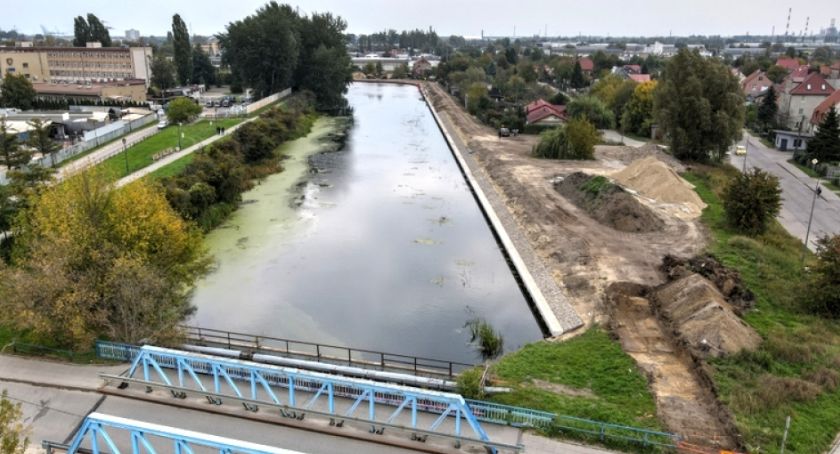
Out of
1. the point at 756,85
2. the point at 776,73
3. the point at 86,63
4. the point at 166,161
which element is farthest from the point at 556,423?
the point at 776,73

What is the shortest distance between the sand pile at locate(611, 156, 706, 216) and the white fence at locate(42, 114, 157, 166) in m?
32.4

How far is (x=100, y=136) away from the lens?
40.8 meters

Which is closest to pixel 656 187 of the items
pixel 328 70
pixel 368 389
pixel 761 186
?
pixel 761 186

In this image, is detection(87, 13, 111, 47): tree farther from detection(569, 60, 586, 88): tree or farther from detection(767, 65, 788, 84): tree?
detection(767, 65, 788, 84): tree

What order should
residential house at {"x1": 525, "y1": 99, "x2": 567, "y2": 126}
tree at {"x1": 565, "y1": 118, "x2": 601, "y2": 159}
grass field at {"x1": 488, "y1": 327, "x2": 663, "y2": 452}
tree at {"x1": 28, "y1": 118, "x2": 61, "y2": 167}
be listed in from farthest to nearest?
residential house at {"x1": 525, "y1": 99, "x2": 567, "y2": 126} < tree at {"x1": 565, "y1": 118, "x2": 601, "y2": 159} < tree at {"x1": 28, "y1": 118, "x2": 61, "y2": 167} < grass field at {"x1": 488, "y1": 327, "x2": 663, "y2": 452}

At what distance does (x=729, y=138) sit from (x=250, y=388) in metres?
35.5

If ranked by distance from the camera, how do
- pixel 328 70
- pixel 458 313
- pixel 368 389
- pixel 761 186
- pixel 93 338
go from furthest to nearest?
pixel 328 70
pixel 761 186
pixel 458 313
pixel 93 338
pixel 368 389

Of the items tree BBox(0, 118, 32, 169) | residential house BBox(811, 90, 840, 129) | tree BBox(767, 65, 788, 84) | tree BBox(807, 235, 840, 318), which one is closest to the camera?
tree BBox(807, 235, 840, 318)

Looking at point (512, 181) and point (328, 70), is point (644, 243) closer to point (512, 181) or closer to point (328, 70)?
point (512, 181)

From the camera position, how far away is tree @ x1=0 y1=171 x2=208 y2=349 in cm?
1445

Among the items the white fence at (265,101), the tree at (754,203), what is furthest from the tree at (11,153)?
the tree at (754,203)

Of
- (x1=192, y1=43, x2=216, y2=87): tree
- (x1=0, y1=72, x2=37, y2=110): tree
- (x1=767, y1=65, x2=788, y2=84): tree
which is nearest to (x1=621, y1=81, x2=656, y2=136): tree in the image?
(x1=767, y1=65, x2=788, y2=84): tree

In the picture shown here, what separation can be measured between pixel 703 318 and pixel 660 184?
1596 cm

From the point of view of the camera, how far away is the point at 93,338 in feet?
49.5
